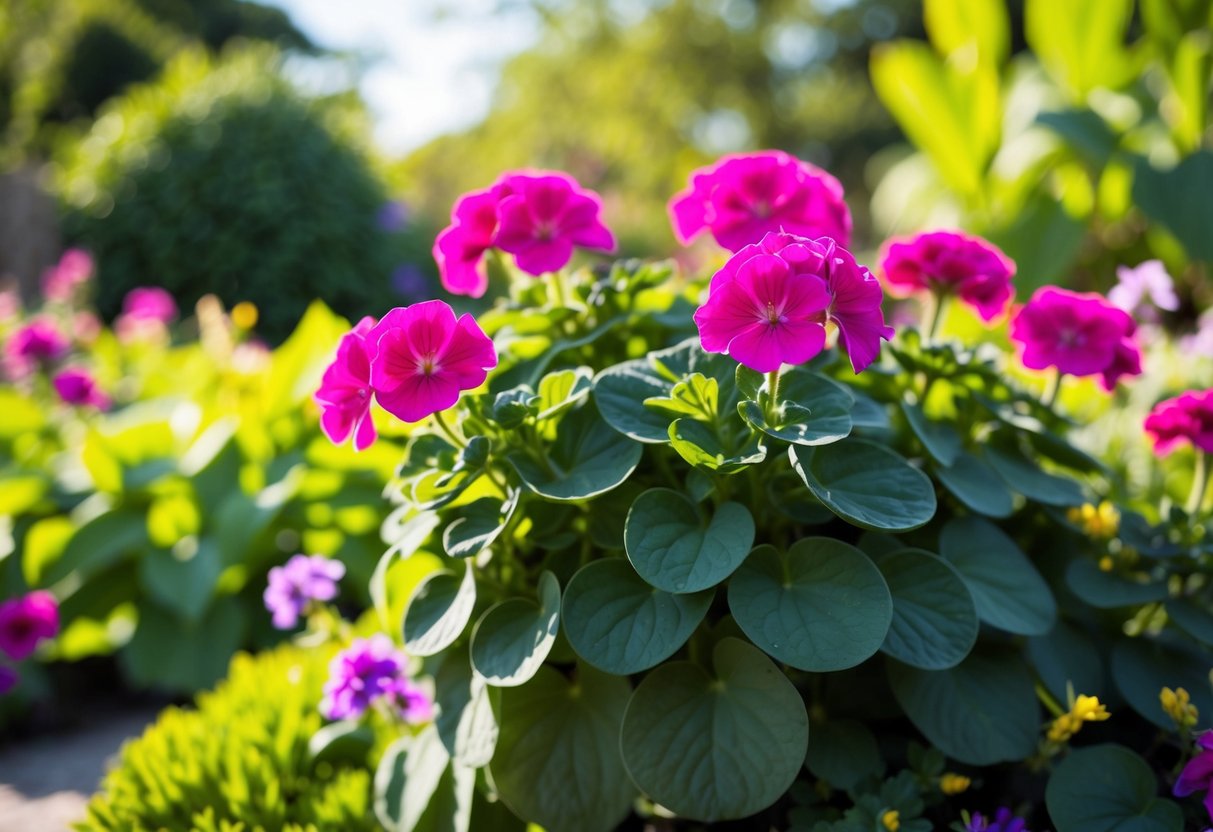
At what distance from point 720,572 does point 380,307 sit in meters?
5.21

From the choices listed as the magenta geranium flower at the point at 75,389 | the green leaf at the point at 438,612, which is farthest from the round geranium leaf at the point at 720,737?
the magenta geranium flower at the point at 75,389

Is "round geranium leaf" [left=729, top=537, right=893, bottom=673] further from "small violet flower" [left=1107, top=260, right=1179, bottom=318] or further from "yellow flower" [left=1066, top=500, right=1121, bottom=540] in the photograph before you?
"small violet flower" [left=1107, top=260, right=1179, bottom=318]

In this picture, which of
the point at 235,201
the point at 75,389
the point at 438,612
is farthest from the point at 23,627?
the point at 235,201

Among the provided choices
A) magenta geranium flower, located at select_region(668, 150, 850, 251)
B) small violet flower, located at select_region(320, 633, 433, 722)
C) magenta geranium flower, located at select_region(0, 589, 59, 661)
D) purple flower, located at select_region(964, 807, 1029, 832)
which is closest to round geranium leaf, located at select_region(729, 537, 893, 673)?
purple flower, located at select_region(964, 807, 1029, 832)

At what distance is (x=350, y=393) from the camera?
1276 millimetres

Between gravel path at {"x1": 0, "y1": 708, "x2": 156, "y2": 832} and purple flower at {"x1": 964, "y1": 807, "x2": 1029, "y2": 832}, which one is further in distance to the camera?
gravel path at {"x1": 0, "y1": 708, "x2": 156, "y2": 832}

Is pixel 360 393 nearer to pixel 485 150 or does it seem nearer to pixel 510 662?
pixel 510 662

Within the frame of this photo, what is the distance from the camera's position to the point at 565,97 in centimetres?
1595

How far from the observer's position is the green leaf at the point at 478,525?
1243 millimetres

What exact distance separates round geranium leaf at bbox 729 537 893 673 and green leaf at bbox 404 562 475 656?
368mm

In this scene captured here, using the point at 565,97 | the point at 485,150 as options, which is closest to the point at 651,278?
the point at 565,97

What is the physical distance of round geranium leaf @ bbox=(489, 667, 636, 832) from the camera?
1315mm

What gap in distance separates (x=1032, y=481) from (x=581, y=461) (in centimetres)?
74

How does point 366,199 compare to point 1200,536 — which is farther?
point 366,199
